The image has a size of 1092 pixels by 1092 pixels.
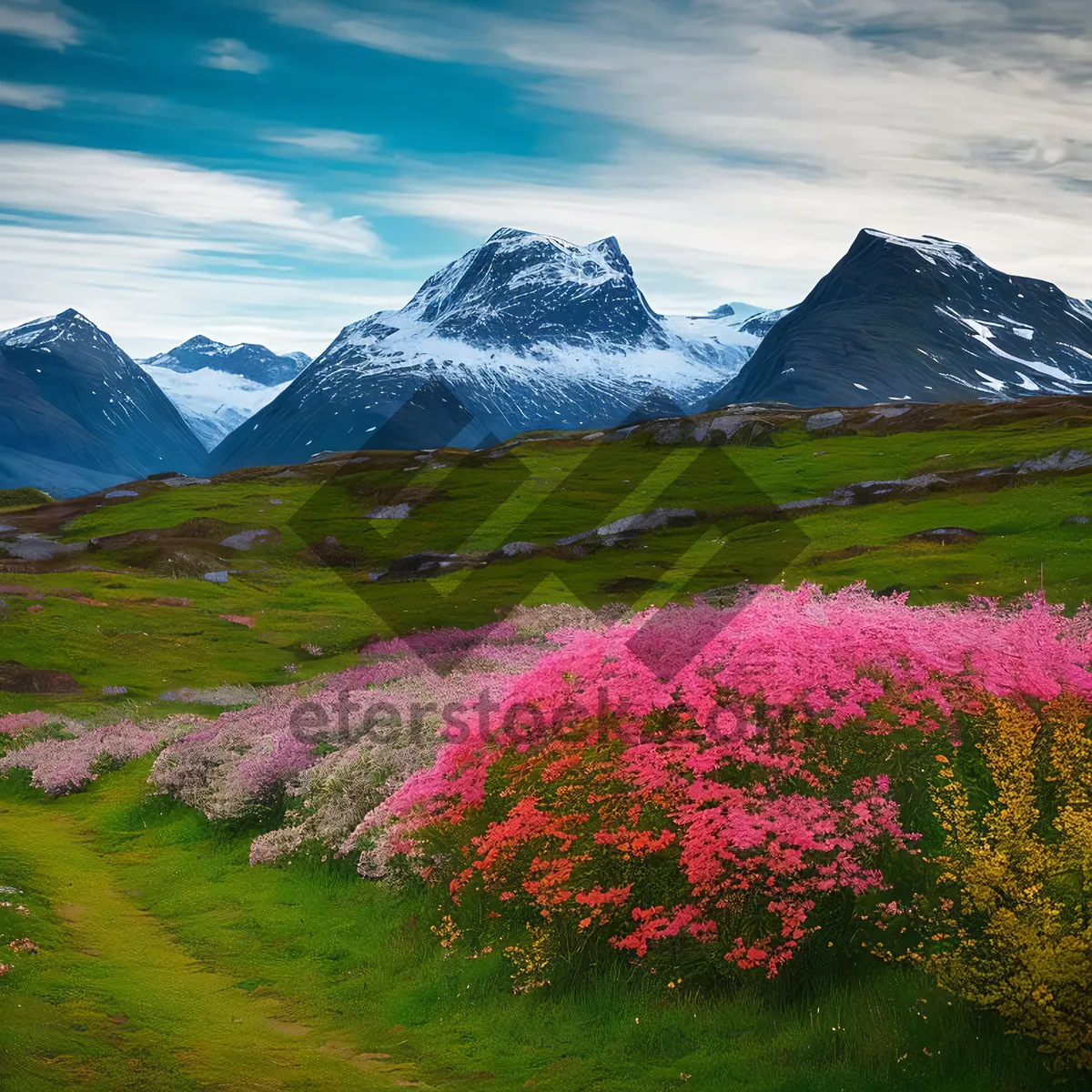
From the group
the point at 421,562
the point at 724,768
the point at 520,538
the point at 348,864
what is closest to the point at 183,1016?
the point at 348,864

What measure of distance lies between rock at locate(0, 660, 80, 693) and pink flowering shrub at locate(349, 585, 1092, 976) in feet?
109

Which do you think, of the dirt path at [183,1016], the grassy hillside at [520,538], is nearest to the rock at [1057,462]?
the grassy hillside at [520,538]

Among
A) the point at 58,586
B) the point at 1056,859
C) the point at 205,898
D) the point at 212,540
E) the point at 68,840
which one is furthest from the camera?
the point at 212,540

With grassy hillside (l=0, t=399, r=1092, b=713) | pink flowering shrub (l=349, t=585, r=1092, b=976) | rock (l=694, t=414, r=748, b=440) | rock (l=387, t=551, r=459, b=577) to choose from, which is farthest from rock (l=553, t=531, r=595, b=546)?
pink flowering shrub (l=349, t=585, r=1092, b=976)

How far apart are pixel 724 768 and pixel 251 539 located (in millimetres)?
84076

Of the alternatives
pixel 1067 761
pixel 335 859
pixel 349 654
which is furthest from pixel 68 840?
pixel 349 654

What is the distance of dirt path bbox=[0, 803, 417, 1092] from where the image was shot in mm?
11719

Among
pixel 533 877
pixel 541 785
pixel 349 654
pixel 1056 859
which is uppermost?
pixel 1056 859

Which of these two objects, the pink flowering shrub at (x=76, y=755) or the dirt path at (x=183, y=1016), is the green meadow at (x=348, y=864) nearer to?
the dirt path at (x=183, y=1016)

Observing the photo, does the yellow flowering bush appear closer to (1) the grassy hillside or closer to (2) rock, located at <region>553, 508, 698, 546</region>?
(1) the grassy hillside

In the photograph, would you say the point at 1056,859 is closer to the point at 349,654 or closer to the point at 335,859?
the point at 335,859

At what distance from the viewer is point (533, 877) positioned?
14805 mm

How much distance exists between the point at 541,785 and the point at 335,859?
5871mm

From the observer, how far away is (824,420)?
127 meters
